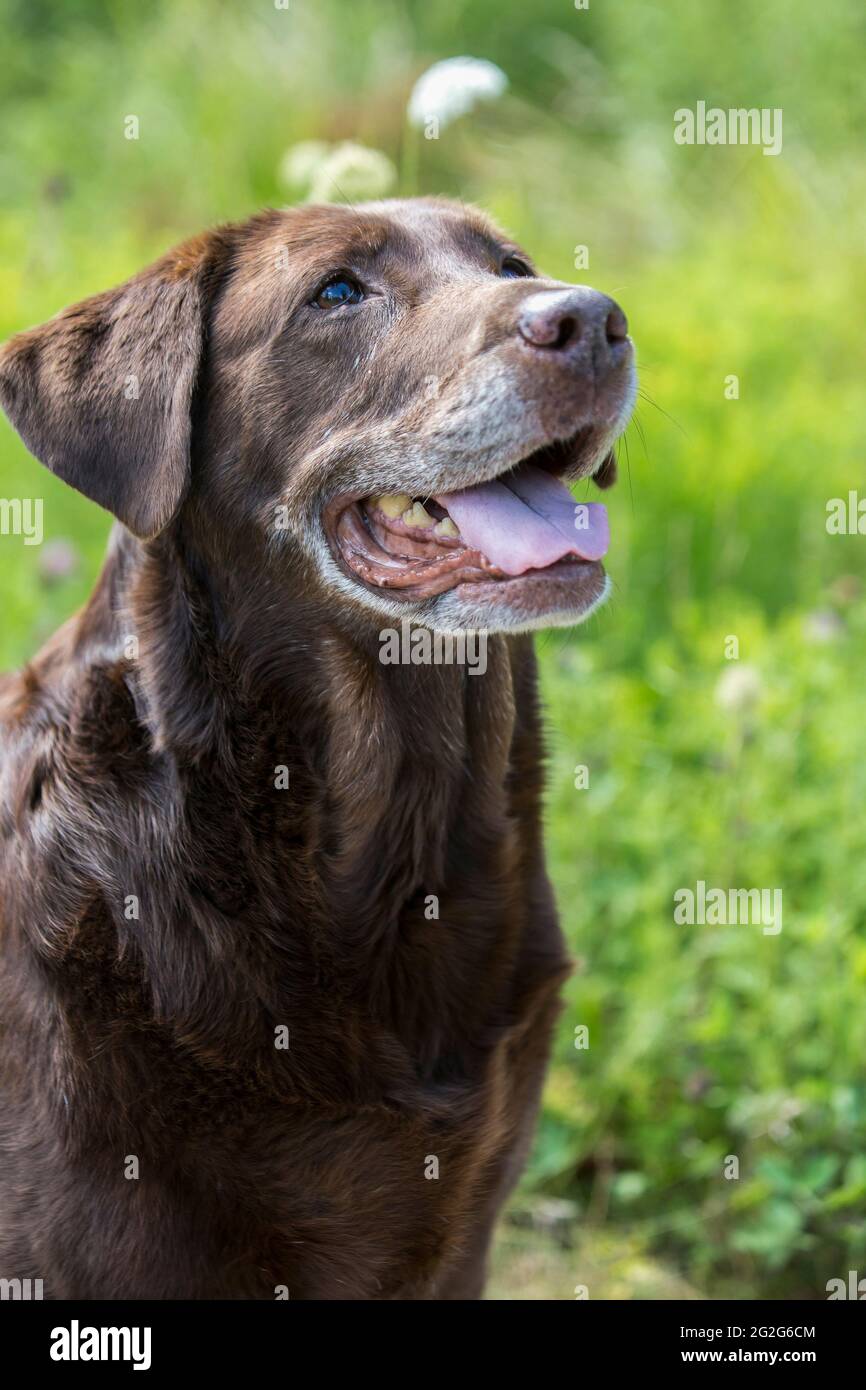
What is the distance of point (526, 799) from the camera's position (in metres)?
3.06

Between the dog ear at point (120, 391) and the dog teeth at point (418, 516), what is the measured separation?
0.42 m

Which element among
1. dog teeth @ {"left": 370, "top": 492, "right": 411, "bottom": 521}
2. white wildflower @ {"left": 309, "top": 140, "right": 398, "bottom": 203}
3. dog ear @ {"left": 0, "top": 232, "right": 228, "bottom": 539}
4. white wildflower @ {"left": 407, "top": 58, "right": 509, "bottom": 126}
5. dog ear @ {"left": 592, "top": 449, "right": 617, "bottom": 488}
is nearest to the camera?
dog ear @ {"left": 0, "top": 232, "right": 228, "bottom": 539}

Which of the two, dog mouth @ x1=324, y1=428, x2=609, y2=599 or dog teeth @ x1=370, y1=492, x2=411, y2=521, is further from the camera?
dog teeth @ x1=370, y1=492, x2=411, y2=521

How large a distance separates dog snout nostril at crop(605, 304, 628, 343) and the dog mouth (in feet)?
0.71

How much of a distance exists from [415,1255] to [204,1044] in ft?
1.88

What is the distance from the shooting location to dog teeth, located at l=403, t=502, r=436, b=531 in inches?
113

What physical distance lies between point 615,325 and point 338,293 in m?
0.58

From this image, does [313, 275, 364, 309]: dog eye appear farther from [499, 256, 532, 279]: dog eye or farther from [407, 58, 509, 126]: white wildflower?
[407, 58, 509, 126]: white wildflower

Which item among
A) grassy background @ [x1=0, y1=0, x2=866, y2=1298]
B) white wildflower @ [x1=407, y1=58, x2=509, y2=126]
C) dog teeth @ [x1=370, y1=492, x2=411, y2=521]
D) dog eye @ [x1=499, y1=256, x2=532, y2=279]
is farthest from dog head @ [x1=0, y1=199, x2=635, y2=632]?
white wildflower @ [x1=407, y1=58, x2=509, y2=126]

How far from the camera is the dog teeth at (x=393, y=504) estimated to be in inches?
113

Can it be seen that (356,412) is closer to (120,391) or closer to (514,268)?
(120,391)

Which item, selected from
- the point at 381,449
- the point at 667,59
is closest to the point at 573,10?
the point at 667,59

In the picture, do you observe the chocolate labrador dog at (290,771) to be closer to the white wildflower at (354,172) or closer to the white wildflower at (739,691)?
the white wildflower at (739,691)

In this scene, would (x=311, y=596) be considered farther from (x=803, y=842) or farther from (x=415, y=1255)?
(x=803, y=842)
